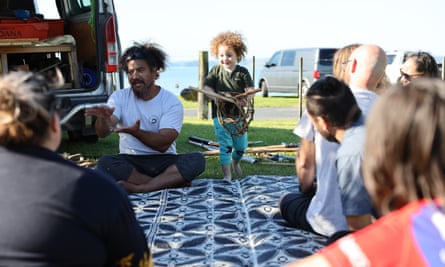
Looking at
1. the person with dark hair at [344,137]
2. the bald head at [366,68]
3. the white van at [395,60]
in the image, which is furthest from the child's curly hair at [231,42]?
the white van at [395,60]

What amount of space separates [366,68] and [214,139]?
192 inches

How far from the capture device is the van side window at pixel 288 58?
2005cm

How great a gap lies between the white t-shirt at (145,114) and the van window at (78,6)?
230 centimetres

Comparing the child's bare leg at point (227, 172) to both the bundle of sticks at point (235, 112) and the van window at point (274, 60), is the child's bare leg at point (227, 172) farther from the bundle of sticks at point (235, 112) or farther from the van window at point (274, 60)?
the van window at point (274, 60)

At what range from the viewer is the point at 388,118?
1302 millimetres

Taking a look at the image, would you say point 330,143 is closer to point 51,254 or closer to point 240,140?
point 51,254

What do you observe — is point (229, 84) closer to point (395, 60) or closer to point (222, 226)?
point (222, 226)

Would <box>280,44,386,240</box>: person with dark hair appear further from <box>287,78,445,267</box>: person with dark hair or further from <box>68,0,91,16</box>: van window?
<box>68,0,91,16</box>: van window

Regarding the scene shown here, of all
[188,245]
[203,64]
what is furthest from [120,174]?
[203,64]

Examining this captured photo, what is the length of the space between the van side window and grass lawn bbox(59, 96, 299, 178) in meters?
9.53

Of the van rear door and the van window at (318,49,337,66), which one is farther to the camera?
the van window at (318,49,337,66)

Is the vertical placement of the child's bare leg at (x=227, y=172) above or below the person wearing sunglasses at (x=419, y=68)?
below

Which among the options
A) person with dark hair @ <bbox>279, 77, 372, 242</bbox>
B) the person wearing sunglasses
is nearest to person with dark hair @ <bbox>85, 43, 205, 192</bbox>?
the person wearing sunglasses

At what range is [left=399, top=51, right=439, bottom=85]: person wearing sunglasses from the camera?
14.6 feet
